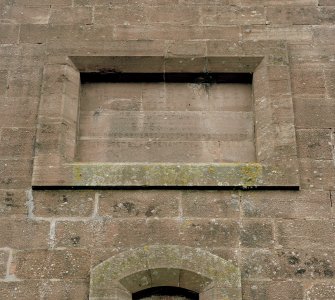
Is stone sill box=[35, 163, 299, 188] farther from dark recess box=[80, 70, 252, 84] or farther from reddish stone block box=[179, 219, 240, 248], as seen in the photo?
dark recess box=[80, 70, 252, 84]

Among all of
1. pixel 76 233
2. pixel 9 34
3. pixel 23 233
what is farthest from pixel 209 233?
pixel 9 34

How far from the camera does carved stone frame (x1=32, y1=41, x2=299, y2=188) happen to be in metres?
5.17

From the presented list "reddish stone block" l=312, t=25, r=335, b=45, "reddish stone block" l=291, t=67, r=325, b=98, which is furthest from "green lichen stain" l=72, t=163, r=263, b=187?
"reddish stone block" l=312, t=25, r=335, b=45

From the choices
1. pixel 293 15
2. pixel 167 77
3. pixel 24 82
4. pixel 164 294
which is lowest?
pixel 164 294

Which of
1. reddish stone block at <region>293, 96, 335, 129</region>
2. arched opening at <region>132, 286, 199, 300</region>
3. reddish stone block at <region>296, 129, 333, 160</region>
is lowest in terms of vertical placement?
arched opening at <region>132, 286, 199, 300</region>

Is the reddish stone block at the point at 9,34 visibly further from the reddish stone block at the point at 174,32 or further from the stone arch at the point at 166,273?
the stone arch at the point at 166,273

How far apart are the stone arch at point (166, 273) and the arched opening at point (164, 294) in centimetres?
7

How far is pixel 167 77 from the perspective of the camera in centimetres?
600

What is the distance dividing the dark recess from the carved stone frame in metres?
0.05

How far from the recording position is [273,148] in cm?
537

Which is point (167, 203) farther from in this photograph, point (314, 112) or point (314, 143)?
point (314, 112)

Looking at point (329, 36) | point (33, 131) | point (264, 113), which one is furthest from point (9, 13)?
point (329, 36)

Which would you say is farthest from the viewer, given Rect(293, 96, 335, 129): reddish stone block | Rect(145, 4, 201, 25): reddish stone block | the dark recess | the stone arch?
Rect(145, 4, 201, 25): reddish stone block

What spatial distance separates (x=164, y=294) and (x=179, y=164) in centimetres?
120
